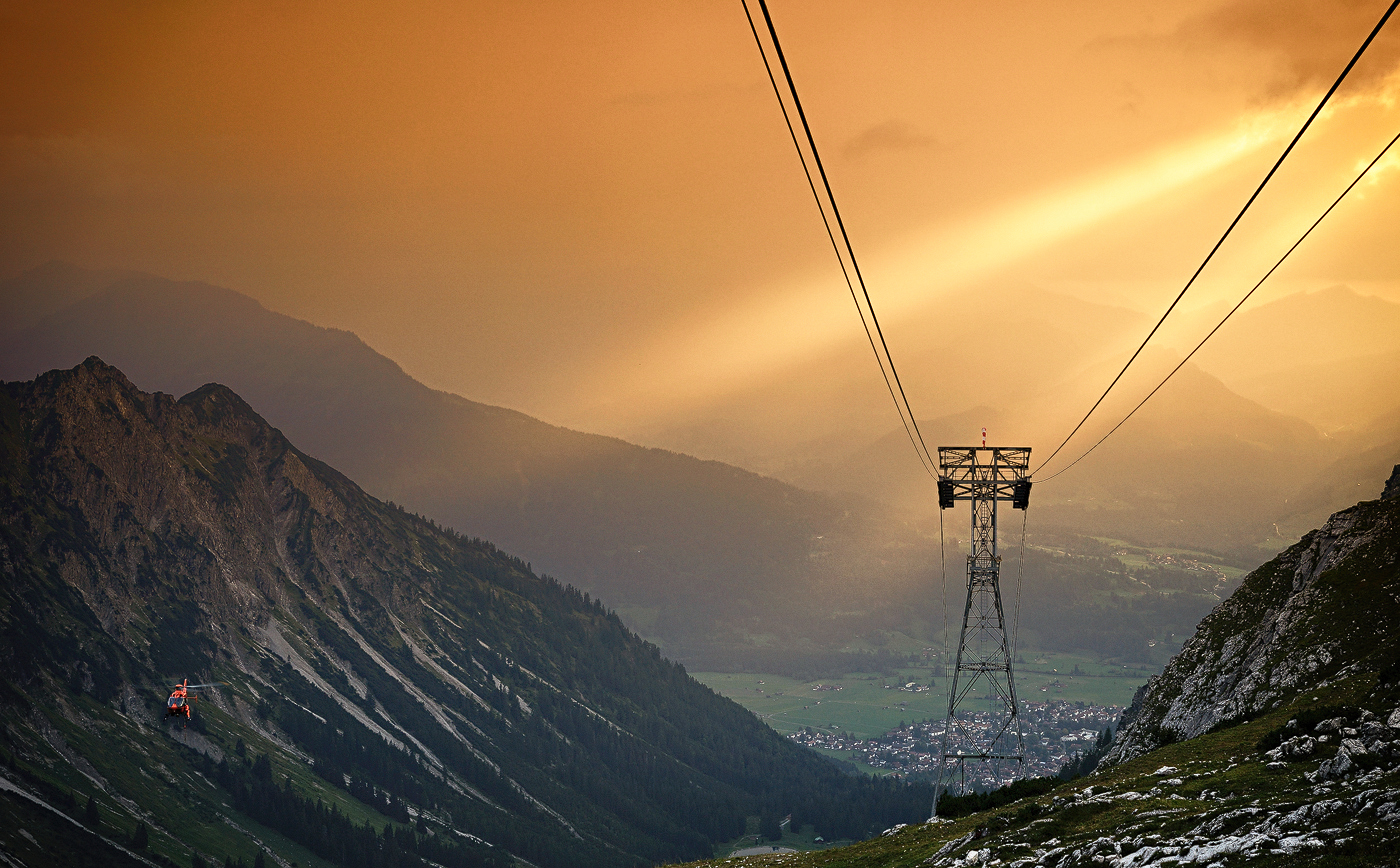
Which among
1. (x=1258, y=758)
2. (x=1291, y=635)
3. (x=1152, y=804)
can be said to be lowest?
(x=1152, y=804)

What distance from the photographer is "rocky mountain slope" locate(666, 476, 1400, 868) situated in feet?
99.5

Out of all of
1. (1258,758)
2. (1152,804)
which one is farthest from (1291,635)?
(1152,804)

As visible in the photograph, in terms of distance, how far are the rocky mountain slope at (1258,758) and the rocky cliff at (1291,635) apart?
0.14 meters

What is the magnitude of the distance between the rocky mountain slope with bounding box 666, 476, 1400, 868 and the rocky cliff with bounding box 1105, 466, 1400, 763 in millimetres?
137

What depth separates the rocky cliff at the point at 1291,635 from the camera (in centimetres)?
6009

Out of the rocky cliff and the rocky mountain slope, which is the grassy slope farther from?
the rocky cliff

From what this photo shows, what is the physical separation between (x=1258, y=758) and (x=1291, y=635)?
26.1 m

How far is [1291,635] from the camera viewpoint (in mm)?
65438

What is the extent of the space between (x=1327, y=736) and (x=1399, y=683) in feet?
15.6

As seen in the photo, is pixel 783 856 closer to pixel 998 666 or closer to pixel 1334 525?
pixel 998 666

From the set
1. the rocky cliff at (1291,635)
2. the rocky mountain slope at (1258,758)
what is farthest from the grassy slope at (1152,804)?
the rocky cliff at (1291,635)

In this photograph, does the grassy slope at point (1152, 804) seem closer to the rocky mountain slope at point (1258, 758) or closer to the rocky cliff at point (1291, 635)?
the rocky mountain slope at point (1258, 758)

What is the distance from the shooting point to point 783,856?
68625 mm

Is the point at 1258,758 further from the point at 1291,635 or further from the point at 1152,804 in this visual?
the point at 1291,635
